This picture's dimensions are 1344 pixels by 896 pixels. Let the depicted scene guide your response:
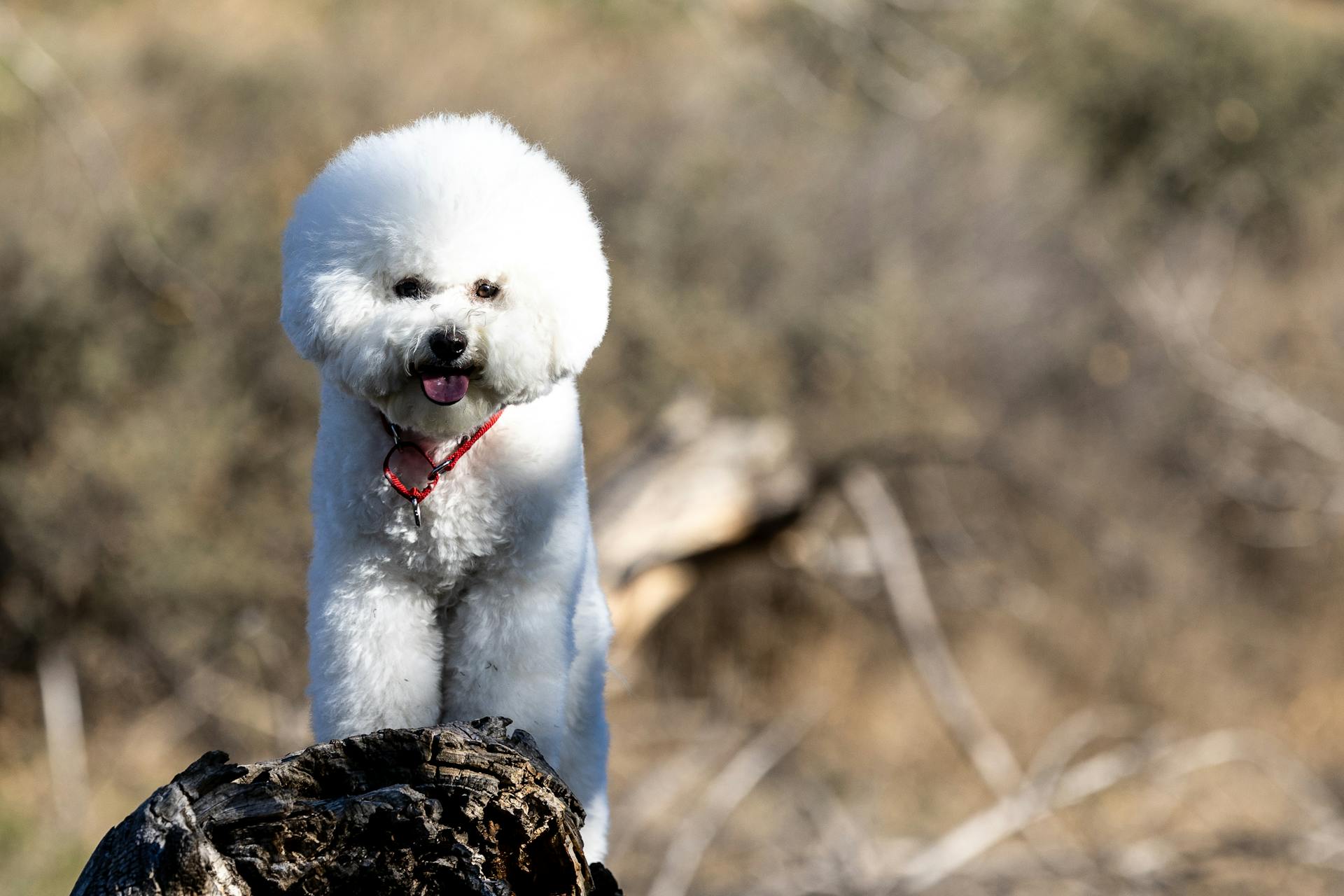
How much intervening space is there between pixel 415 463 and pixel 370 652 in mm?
322

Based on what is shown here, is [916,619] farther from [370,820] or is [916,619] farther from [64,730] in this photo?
[370,820]

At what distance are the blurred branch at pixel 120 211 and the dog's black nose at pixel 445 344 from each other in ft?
27.0

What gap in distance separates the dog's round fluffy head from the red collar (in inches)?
Result: 3.3

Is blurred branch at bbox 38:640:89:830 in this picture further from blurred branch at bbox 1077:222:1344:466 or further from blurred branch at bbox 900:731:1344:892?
blurred branch at bbox 1077:222:1344:466

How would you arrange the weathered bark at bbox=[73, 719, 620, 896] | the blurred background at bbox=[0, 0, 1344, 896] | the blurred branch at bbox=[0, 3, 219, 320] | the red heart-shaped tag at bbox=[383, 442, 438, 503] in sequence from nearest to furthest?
the weathered bark at bbox=[73, 719, 620, 896], the red heart-shaped tag at bbox=[383, 442, 438, 503], the blurred background at bbox=[0, 0, 1344, 896], the blurred branch at bbox=[0, 3, 219, 320]

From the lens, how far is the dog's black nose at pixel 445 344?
1.93 meters

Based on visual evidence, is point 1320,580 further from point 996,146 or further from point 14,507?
point 14,507

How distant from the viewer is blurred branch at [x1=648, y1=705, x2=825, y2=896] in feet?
22.4

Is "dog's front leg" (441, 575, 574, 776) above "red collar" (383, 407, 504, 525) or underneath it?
underneath

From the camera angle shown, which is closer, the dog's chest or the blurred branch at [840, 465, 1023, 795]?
the dog's chest

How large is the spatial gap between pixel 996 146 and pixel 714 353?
180 inches

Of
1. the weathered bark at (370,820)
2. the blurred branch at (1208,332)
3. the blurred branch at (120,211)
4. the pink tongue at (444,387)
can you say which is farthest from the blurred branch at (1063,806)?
the blurred branch at (120,211)

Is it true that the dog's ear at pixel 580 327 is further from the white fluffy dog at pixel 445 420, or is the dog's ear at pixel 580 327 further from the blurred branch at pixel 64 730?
the blurred branch at pixel 64 730

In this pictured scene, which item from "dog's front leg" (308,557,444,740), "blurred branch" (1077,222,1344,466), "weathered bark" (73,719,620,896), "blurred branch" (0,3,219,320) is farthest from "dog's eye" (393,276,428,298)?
"blurred branch" (1077,222,1344,466)
